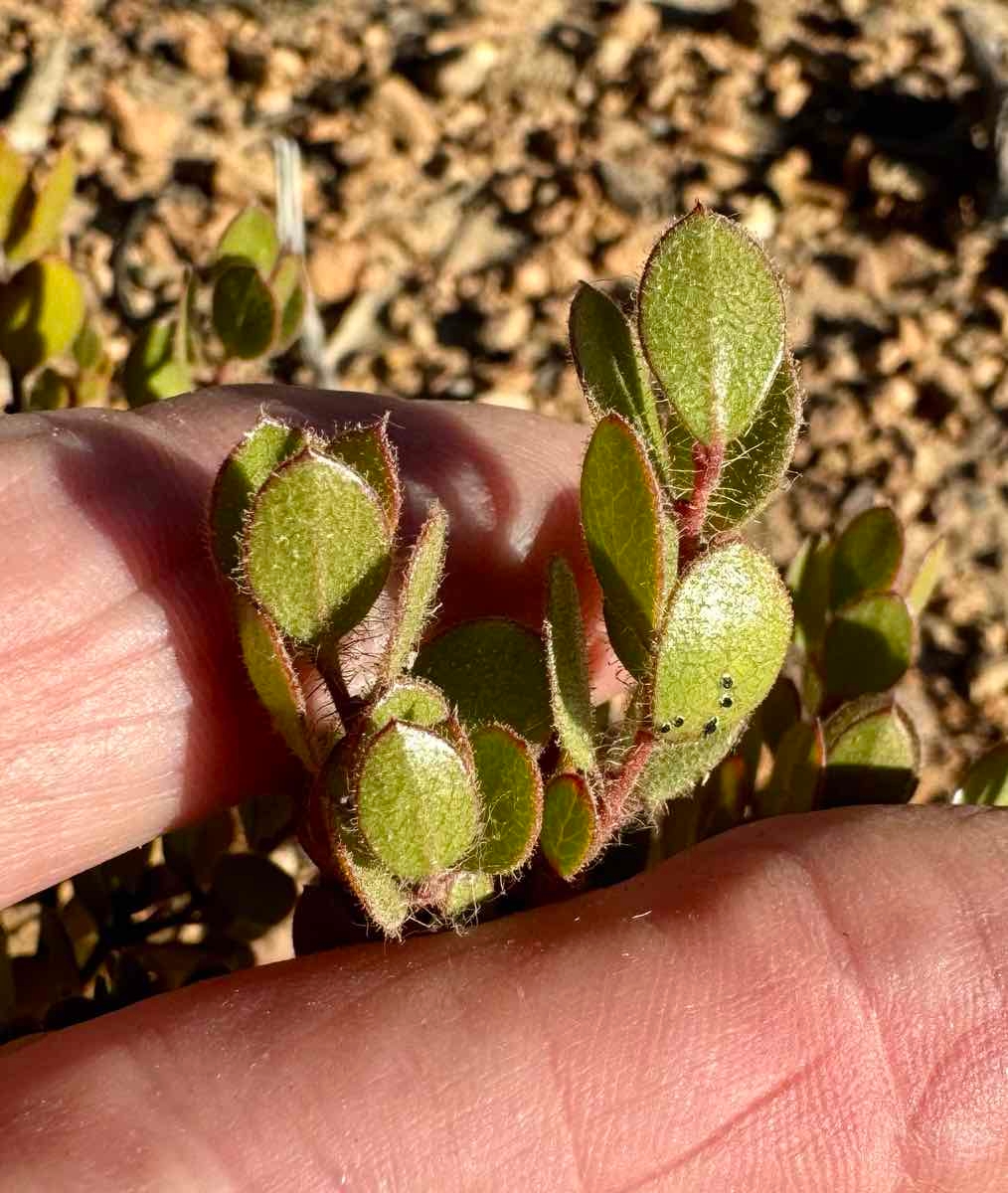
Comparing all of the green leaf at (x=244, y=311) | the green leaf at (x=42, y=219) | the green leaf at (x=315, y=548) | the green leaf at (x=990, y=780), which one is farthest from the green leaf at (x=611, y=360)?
the green leaf at (x=42, y=219)

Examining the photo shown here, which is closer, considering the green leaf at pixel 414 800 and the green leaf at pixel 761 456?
the green leaf at pixel 414 800

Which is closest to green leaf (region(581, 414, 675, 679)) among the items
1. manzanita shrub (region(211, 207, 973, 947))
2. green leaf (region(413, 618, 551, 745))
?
manzanita shrub (region(211, 207, 973, 947))

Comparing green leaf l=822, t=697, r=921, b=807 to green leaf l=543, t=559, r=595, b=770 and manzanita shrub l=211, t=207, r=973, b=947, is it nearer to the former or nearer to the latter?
manzanita shrub l=211, t=207, r=973, b=947

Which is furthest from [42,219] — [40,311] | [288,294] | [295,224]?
[295,224]

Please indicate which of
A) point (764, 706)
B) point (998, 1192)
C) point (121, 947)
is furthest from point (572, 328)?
point (121, 947)

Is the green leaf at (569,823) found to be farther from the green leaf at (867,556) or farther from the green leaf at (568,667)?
the green leaf at (867,556)

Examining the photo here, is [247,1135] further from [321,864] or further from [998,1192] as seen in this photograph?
[998,1192]

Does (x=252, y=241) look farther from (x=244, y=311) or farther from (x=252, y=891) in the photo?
(x=252, y=891)

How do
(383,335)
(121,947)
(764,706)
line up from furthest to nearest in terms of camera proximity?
1. (383,335)
2. (121,947)
3. (764,706)
